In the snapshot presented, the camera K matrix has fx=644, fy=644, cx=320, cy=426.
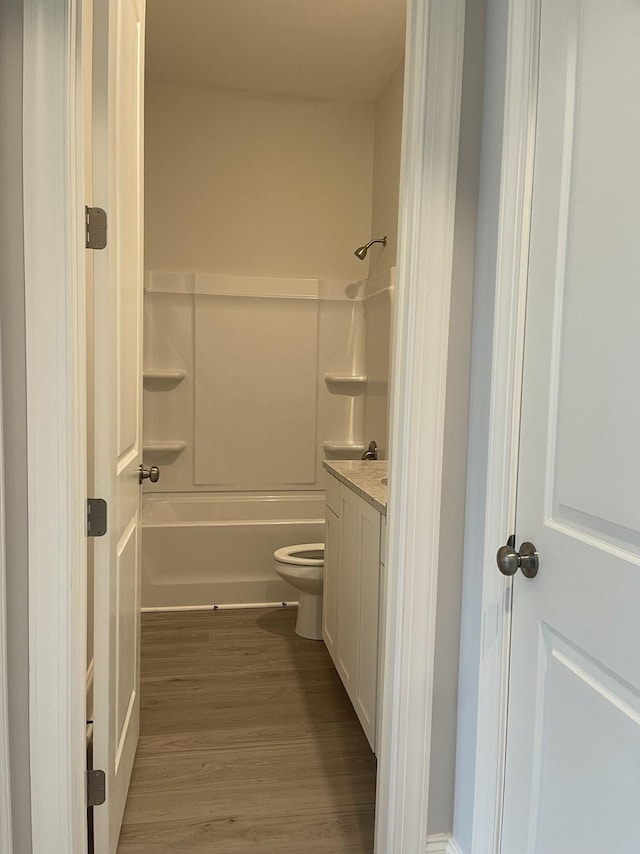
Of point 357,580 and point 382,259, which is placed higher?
point 382,259

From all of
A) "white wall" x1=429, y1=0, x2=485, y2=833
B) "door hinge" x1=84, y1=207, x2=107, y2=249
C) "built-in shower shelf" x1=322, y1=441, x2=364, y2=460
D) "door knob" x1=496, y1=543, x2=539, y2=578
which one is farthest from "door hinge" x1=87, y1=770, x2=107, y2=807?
"built-in shower shelf" x1=322, y1=441, x2=364, y2=460

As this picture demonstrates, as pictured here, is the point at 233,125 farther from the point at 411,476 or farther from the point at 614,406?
the point at 614,406

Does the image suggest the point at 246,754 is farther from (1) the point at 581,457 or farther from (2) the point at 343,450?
(2) the point at 343,450

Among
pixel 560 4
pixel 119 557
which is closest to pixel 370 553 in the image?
pixel 119 557

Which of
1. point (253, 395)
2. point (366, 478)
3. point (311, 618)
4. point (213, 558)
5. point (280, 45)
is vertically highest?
point (280, 45)

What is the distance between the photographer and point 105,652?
1547mm

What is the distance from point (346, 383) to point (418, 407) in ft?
9.02

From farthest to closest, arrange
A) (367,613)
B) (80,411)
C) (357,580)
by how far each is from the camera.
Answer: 1. (357,580)
2. (367,613)
3. (80,411)

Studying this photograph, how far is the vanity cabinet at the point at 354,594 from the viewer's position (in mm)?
2078

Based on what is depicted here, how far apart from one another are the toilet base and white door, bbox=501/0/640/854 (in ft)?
6.34

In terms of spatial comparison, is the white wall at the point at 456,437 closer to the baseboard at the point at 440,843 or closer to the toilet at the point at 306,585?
the baseboard at the point at 440,843

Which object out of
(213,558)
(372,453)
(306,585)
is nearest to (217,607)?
(213,558)

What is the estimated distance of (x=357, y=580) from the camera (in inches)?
90.7

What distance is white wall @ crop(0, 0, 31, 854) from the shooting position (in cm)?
130
